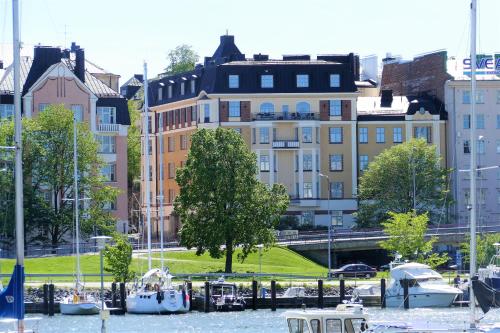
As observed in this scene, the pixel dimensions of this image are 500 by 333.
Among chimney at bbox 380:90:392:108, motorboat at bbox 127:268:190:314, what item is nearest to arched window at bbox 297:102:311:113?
chimney at bbox 380:90:392:108

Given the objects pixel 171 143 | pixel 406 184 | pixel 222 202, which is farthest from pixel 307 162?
pixel 222 202

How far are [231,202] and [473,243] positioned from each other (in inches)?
2225

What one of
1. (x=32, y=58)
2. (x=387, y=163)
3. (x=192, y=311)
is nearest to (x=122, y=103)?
(x=32, y=58)

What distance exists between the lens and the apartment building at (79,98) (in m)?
136

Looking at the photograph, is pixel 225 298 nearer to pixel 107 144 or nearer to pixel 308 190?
pixel 107 144

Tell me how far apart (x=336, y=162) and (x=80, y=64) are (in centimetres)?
2860

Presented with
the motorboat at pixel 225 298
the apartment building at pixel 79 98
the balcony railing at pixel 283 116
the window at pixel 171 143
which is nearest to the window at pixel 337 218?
the balcony railing at pixel 283 116

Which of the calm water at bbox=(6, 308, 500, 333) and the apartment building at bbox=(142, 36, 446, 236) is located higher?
the apartment building at bbox=(142, 36, 446, 236)

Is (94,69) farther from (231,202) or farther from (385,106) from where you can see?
(231,202)

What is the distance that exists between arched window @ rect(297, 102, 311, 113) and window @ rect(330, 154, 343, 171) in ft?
17.6

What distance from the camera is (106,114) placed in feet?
463

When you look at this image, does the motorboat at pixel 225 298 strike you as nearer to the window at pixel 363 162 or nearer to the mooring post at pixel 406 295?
the mooring post at pixel 406 295

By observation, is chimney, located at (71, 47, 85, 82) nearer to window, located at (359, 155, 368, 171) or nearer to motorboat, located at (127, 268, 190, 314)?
window, located at (359, 155, 368, 171)

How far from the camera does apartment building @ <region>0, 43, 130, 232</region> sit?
136m
